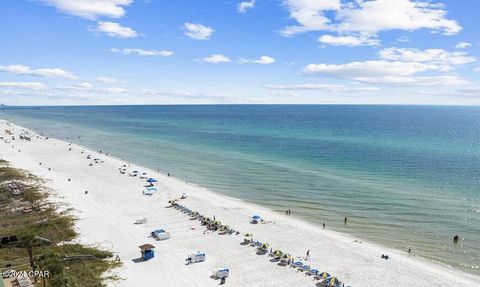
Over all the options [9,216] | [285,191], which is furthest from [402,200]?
[9,216]

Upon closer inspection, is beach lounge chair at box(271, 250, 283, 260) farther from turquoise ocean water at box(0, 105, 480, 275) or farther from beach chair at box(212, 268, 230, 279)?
turquoise ocean water at box(0, 105, 480, 275)

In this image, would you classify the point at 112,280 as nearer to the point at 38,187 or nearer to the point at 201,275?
the point at 201,275

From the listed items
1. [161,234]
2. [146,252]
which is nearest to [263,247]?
[161,234]

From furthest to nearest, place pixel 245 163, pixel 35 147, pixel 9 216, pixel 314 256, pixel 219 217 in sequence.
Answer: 1. pixel 35 147
2. pixel 245 163
3. pixel 219 217
4. pixel 9 216
5. pixel 314 256

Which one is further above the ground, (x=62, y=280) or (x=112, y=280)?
(x=62, y=280)

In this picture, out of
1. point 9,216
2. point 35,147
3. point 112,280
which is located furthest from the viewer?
point 35,147

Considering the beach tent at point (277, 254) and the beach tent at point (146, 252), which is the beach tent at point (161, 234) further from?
the beach tent at point (277, 254)
